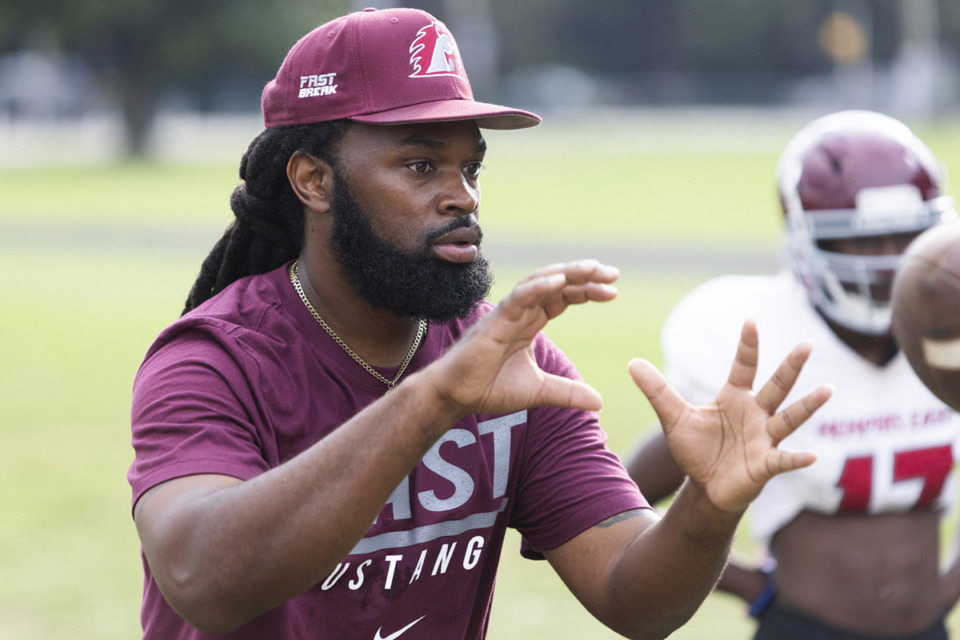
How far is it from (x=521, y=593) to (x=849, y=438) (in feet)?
10.2

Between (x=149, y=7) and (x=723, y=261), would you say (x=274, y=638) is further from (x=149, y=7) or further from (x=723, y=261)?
(x=149, y=7)

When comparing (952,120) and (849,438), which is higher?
(849,438)

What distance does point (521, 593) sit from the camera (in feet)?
23.2

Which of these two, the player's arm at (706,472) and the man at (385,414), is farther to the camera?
the player's arm at (706,472)

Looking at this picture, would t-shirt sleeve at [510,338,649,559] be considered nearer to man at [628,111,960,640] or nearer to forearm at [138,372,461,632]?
forearm at [138,372,461,632]

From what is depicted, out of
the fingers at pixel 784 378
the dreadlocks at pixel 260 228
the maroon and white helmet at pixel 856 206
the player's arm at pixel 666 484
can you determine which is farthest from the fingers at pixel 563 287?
the maroon and white helmet at pixel 856 206

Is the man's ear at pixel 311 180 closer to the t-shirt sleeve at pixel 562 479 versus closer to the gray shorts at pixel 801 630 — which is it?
the t-shirt sleeve at pixel 562 479

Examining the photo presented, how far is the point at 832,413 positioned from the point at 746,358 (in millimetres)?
1642

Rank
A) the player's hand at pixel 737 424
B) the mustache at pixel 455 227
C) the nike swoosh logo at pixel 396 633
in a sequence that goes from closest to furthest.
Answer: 1. the player's hand at pixel 737 424
2. the nike swoosh logo at pixel 396 633
3. the mustache at pixel 455 227

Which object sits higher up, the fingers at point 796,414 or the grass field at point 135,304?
the fingers at point 796,414

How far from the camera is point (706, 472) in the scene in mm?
2879

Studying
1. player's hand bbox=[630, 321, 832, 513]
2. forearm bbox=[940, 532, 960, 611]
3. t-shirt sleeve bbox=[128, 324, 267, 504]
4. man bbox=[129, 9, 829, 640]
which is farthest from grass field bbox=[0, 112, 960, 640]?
t-shirt sleeve bbox=[128, 324, 267, 504]

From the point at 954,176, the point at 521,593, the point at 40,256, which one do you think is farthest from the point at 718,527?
the point at 954,176

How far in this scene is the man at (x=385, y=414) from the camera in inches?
100
